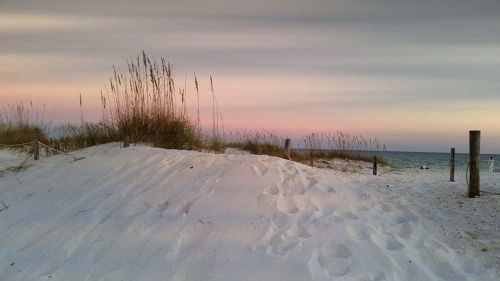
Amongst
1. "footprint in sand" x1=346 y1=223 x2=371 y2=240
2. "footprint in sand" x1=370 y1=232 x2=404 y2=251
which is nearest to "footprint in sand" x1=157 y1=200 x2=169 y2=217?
"footprint in sand" x1=346 y1=223 x2=371 y2=240

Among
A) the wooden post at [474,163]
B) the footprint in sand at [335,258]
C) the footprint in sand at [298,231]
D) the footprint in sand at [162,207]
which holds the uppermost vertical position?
the wooden post at [474,163]

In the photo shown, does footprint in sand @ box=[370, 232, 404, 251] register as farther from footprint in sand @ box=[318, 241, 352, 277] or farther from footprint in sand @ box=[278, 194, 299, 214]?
footprint in sand @ box=[278, 194, 299, 214]

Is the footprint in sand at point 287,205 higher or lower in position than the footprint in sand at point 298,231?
higher

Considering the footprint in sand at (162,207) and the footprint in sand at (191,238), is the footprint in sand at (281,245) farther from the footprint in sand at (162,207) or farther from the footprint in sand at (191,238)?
the footprint in sand at (162,207)

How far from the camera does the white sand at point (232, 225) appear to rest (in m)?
4.34

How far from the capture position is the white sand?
14.2 feet

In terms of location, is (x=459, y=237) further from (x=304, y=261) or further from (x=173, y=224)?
(x=173, y=224)

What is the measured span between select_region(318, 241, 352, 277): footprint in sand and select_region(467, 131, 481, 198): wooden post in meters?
2.99

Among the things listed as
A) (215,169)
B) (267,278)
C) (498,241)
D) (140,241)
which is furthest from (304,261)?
(215,169)

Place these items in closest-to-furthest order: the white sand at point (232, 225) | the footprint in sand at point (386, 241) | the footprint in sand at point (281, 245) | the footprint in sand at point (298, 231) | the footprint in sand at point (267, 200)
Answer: the white sand at point (232, 225)
the footprint in sand at point (281, 245)
the footprint in sand at point (386, 241)
the footprint in sand at point (298, 231)
the footprint in sand at point (267, 200)

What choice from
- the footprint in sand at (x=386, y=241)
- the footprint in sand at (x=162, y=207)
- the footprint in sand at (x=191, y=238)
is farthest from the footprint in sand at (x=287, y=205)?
the footprint in sand at (x=162, y=207)

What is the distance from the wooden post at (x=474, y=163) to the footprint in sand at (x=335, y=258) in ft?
9.81

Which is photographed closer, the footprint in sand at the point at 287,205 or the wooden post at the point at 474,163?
the footprint in sand at the point at 287,205

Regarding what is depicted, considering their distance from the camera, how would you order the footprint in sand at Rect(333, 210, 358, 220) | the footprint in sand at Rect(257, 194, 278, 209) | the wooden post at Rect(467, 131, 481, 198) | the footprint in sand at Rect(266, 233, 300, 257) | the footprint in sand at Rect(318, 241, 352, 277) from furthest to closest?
the wooden post at Rect(467, 131, 481, 198)
the footprint in sand at Rect(257, 194, 278, 209)
the footprint in sand at Rect(333, 210, 358, 220)
the footprint in sand at Rect(266, 233, 300, 257)
the footprint in sand at Rect(318, 241, 352, 277)
